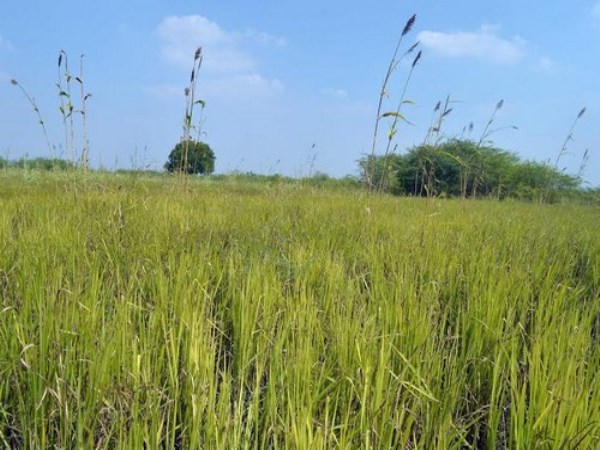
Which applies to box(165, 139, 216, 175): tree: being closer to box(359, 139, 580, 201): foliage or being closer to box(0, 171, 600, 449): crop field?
box(0, 171, 600, 449): crop field

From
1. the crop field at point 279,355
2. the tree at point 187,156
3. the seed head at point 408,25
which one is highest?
the seed head at point 408,25

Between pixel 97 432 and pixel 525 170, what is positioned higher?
pixel 525 170

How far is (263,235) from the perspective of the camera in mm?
2393

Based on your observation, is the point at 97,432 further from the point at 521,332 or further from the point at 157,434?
the point at 521,332

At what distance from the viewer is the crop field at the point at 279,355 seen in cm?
84

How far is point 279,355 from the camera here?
1.00 meters

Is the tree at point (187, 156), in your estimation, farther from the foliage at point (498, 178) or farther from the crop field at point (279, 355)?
the foliage at point (498, 178)

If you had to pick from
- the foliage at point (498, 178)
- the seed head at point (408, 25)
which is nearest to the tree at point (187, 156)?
the seed head at point (408, 25)

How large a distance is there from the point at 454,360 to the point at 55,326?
3.14 ft

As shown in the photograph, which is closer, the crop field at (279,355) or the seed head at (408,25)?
the crop field at (279,355)

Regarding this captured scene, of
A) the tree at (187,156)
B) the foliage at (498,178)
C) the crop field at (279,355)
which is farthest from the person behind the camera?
the foliage at (498,178)

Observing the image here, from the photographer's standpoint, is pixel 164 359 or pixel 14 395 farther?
pixel 164 359

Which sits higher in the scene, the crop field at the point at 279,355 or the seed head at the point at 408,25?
the seed head at the point at 408,25

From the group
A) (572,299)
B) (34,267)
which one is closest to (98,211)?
(34,267)
